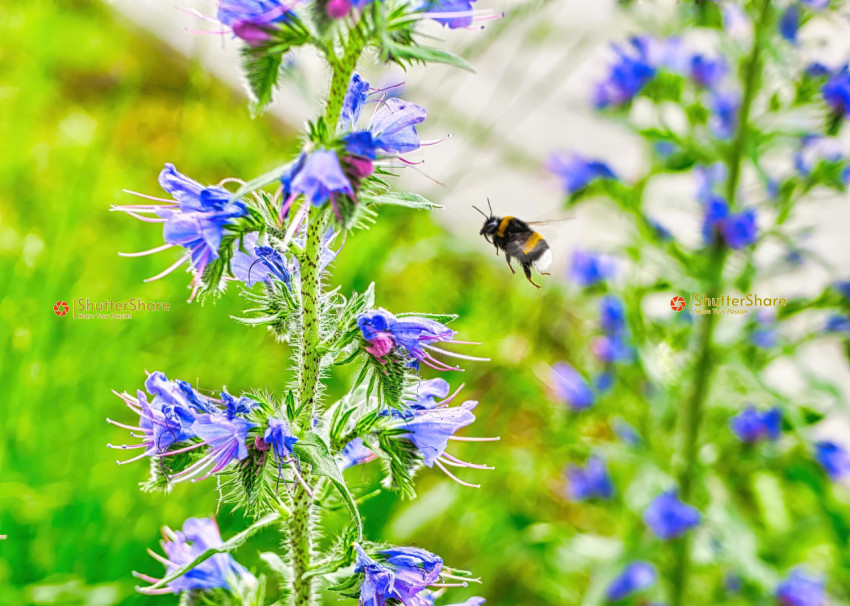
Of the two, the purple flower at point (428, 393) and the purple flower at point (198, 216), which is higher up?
the purple flower at point (198, 216)

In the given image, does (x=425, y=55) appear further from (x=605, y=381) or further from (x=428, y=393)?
(x=605, y=381)

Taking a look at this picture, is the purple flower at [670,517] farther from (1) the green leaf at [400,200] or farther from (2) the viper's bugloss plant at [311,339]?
(1) the green leaf at [400,200]

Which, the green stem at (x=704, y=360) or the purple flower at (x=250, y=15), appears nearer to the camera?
the purple flower at (x=250, y=15)

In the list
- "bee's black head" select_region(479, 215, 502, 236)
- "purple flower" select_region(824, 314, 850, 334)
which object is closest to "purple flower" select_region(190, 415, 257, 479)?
"bee's black head" select_region(479, 215, 502, 236)

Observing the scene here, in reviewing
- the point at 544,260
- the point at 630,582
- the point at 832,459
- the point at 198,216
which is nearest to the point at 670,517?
the point at 630,582

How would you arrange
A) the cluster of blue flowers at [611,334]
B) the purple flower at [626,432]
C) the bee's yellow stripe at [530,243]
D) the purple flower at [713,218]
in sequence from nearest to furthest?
the bee's yellow stripe at [530,243] → the purple flower at [713,218] → the purple flower at [626,432] → the cluster of blue flowers at [611,334]

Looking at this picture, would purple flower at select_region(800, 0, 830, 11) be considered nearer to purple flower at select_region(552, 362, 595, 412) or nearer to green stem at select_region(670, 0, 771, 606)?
green stem at select_region(670, 0, 771, 606)

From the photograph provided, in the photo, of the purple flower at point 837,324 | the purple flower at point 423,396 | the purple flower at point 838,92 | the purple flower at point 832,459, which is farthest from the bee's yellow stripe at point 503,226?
the purple flower at point 832,459
